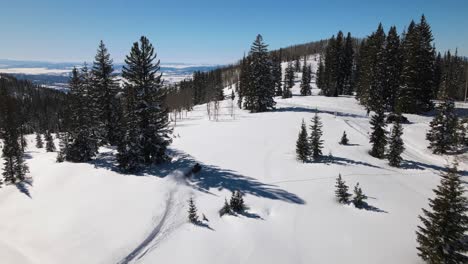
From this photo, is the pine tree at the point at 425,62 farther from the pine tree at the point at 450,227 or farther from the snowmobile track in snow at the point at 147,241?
the snowmobile track in snow at the point at 147,241

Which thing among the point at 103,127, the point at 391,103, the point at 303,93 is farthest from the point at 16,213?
the point at 303,93

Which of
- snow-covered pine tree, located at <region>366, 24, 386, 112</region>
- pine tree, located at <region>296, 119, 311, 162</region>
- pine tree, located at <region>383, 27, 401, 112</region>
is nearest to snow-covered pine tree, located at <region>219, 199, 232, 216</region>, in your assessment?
pine tree, located at <region>296, 119, 311, 162</region>

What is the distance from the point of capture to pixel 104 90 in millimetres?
32375

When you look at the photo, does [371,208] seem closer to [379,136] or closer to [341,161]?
[341,161]

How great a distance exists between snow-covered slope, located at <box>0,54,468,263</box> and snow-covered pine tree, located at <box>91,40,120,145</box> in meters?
5.99

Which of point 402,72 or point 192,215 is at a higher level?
point 402,72

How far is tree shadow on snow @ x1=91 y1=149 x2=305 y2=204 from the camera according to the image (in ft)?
61.8

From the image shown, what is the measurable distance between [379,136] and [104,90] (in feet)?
92.9

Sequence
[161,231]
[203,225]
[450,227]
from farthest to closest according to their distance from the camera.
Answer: [203,225], [161,231], [450,227]

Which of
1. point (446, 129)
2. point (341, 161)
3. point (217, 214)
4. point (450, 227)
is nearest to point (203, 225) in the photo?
point (217, 214)

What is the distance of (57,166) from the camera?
952 inches

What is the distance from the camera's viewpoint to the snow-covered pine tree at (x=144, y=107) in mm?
23781

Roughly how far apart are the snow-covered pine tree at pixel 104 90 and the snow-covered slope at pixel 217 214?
19.7 ft

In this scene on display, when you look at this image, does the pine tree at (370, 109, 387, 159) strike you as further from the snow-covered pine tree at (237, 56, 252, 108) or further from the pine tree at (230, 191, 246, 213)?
the snow-covered pine tree at (237, 56, 252, 108)
